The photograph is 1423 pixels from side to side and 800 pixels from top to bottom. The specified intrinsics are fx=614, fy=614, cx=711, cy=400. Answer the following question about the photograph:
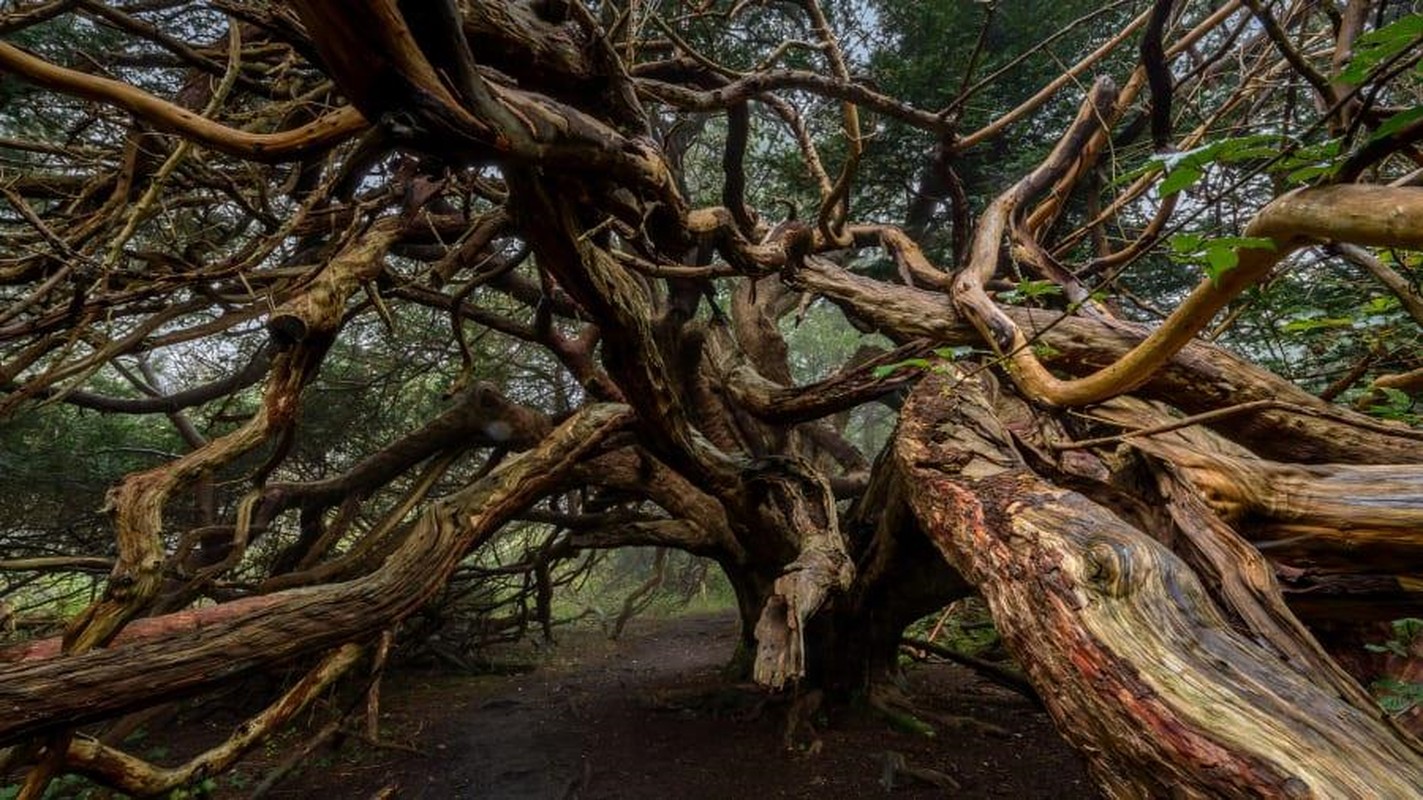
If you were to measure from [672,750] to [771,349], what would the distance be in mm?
3246

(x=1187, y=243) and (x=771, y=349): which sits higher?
(x=771, y=349)

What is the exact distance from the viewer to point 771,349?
5.55 meters

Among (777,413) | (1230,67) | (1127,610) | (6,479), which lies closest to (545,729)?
(777,413)

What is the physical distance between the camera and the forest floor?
3.24 meters

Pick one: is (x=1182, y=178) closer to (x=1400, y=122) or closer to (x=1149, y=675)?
(x=1400, y=122)

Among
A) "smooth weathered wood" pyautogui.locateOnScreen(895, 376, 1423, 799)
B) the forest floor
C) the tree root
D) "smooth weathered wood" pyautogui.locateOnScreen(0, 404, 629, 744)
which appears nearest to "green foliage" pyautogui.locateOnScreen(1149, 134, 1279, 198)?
"smooth weathered wood" pyautogui.locateOnScreen(895, 376, 1423, 799)

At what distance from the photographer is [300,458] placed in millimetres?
5453

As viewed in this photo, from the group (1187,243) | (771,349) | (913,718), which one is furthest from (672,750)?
(1187,243)

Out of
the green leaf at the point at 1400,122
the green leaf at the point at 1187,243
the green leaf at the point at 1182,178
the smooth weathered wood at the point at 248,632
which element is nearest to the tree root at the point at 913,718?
the smooth weathered wood at the point at 248,632

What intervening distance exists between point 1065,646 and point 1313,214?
0.81 meters

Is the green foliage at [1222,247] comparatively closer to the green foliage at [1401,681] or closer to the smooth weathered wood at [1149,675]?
the smooth weathered wood at [1149,675]

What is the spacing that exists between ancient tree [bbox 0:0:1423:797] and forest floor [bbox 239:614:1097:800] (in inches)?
Answer: 25.5

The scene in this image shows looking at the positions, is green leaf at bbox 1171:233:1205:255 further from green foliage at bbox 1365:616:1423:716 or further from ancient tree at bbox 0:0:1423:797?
green foliage at bbox 1365:616:1423:716

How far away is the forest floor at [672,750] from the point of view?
324cm
